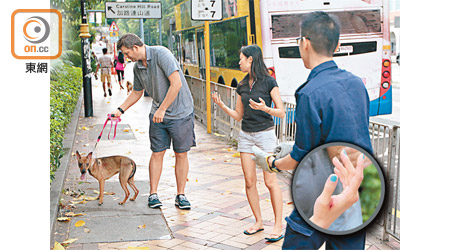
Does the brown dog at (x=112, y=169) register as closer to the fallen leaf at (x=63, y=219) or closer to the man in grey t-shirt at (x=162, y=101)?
the man in grey t-shirt at (x=162, y=101)

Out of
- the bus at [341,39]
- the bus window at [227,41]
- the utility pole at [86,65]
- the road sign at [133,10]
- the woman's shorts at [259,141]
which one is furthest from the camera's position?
the road sign at [133,10]

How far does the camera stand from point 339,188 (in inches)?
101

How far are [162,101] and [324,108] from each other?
10.9 ft

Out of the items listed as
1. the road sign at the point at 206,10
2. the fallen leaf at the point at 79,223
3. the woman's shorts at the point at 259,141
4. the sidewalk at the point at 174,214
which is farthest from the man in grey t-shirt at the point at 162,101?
the road sign at the point at 206,10

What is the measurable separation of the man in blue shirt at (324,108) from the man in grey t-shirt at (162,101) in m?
2.97

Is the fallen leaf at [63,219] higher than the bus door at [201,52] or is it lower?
lower

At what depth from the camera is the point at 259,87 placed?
16.1 ft

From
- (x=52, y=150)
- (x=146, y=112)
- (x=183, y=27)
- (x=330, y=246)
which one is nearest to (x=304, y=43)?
Answer: (x=330, y=246)

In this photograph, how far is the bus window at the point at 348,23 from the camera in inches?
403

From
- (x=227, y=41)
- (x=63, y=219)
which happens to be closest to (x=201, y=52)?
(x=227, y=41)

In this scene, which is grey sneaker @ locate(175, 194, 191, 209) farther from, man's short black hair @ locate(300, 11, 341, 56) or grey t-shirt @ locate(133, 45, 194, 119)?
man's short black hair @ locate(300, 11, 341, 56)

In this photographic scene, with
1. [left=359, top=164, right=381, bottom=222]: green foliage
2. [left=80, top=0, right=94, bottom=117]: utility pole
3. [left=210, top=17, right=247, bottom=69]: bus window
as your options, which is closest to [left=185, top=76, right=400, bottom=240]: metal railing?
[left=359, top=164, right=381, bottom=222]: green foliage

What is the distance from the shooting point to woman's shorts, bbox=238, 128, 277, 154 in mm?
4910

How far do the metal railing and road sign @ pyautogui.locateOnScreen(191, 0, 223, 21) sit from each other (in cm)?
132
